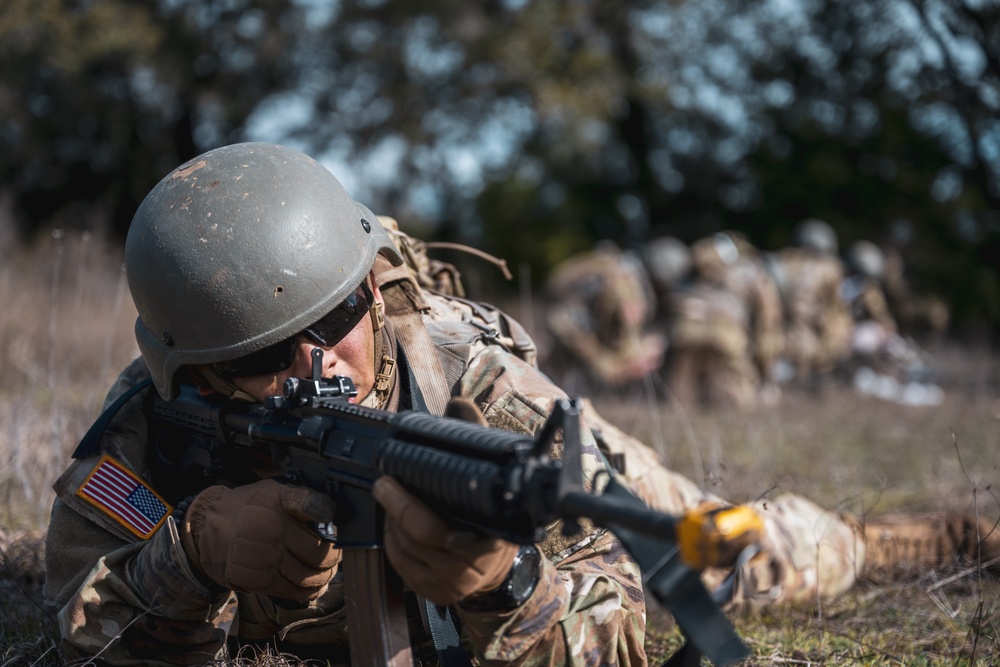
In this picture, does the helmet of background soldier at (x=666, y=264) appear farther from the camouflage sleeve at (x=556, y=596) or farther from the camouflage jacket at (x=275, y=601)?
the camouflage sleeve at (x=556, y=596)

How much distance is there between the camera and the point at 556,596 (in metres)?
2.03

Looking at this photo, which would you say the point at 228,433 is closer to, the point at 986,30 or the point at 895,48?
the point at 986,30

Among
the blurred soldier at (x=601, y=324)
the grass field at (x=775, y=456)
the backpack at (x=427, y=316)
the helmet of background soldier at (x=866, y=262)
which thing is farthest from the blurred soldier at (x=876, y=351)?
the backpack at (x=427, y=316)

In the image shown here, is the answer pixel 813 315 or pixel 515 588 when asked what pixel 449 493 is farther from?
pixel 813 315

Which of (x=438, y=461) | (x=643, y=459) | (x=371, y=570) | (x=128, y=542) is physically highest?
(x=438, y=461)

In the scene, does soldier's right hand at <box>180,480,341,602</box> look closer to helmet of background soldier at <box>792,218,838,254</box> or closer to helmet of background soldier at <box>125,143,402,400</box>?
helmet of background soldier at <box>125,143,402,400</box>

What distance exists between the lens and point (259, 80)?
59.7 feet

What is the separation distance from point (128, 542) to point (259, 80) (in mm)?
16955

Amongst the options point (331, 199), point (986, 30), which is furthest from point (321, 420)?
Answer: point (986, 30)

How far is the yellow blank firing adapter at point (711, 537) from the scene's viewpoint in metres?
1.38

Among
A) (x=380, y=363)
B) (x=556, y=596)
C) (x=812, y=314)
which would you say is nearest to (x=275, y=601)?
(x=380, y=363)

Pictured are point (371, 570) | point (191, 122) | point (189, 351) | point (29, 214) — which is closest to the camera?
point (371, 570)

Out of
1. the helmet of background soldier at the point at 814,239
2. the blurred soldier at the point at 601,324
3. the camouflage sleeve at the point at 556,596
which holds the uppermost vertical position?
the camouflage sleeve at the point at 556,596

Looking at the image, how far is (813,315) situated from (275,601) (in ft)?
37.9
